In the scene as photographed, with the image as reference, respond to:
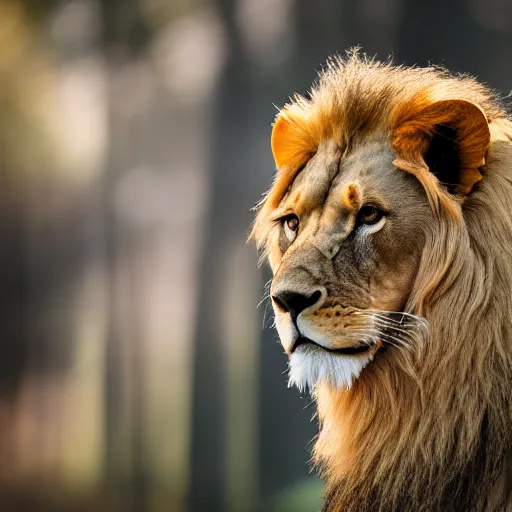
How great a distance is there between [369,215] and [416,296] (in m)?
0.16

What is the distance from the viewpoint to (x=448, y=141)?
4.90ft

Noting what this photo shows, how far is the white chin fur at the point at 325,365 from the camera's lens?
147cm

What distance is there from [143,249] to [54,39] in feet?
4.98

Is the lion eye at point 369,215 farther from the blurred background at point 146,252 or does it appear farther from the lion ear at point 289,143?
the blurred background at point 146,252

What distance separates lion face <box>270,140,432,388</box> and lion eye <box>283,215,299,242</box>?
0.11 m

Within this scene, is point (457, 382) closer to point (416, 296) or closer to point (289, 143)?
point (416, 296)

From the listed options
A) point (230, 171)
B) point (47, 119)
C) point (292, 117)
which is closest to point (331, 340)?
point (292, 117)

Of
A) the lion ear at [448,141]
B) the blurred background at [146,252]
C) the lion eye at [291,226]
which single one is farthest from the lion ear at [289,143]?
the blurred background at [146,252]

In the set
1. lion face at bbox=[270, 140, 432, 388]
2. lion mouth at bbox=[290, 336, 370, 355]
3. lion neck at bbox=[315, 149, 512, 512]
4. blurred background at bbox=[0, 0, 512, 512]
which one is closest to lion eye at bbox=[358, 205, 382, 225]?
lion face at bbox=[270, 140, 432, 388]

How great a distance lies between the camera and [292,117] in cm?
170

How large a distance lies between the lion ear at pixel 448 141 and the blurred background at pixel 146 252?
2872mm

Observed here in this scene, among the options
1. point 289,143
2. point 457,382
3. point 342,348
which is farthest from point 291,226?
point 457,382

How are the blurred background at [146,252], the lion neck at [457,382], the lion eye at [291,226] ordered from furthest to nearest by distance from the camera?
the blurred background at [146,252]
the lion eye at [291,226]
the lion neck at [457,382]

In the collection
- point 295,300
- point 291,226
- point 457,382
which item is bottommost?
point 457,382
